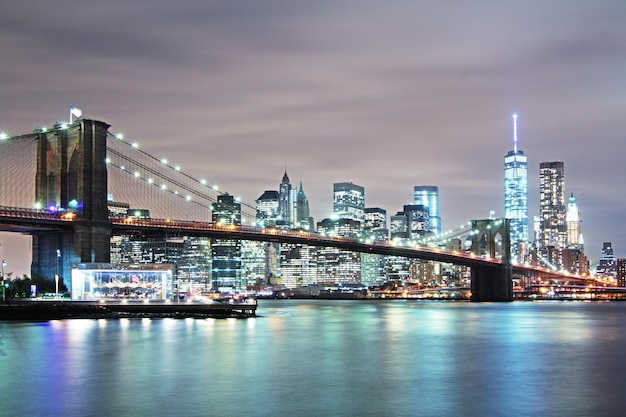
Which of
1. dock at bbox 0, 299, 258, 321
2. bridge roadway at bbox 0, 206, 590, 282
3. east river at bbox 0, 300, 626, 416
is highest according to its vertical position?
bridge roadway at bbox 0, 206, 590, 282

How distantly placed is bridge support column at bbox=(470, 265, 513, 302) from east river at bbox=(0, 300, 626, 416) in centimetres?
6093

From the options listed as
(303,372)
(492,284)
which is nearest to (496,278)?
(492,284)

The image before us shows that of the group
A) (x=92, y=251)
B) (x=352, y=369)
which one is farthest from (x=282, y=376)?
(x=92, y=251)

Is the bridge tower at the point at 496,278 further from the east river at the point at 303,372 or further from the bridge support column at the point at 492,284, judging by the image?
the east river at the point at 303,372

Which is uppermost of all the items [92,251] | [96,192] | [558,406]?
[96,192]

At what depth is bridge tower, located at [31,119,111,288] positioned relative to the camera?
221ft

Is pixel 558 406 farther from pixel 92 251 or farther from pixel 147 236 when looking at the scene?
pixel 147 236

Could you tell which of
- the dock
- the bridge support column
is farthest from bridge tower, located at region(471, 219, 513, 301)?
the dock

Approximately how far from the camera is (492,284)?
385 feet

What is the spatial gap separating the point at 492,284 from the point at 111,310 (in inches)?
2650

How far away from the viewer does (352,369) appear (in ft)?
109

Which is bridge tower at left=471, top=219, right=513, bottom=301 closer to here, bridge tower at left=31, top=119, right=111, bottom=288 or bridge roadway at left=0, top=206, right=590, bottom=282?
bridge roadway at left=0, top=206, right=590, bottom=282

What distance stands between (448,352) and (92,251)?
118ft

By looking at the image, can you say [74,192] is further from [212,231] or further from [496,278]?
[496,278]
